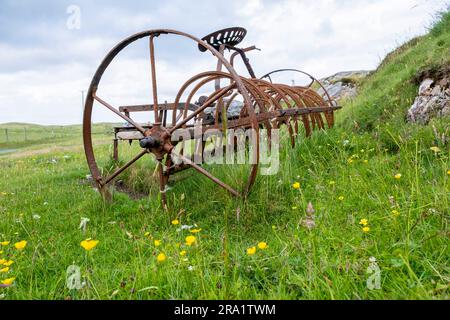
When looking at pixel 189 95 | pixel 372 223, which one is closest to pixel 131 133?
pixel 189 95

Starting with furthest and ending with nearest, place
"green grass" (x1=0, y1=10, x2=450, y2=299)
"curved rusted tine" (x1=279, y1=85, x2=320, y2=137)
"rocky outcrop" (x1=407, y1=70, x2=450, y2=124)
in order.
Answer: "curved rusted tine" (x1=279, y1=85, x2=320, y2=137) < "rocky outcrop" (x1=407, y1=70, x2=450, y2=124) < "green grass" (x1=0, y1=10, x2=450, y2=299)

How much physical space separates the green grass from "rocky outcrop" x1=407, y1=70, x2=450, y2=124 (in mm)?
273

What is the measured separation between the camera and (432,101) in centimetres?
524

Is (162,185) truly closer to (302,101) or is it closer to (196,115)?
(196,115)

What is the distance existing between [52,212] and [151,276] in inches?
119

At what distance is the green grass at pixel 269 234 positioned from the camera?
1.96 metres

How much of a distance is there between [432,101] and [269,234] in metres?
3.60

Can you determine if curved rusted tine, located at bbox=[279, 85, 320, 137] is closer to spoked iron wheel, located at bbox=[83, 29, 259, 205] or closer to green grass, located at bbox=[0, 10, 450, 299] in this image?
green grass, located at bbox=[0, 10, 450, 299]

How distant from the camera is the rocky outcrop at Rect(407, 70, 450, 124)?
503cm

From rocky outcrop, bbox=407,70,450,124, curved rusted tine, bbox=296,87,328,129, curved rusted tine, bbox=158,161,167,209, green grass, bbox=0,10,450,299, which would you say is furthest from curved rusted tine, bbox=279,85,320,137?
curved rusted tine, bbox=158,161,167,209

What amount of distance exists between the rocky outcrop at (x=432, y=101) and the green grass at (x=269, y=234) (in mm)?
273

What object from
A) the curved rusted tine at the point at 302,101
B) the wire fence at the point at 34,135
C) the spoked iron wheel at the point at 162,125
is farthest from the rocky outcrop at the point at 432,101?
the wire fence at the point at 34,135

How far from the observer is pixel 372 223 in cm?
262
